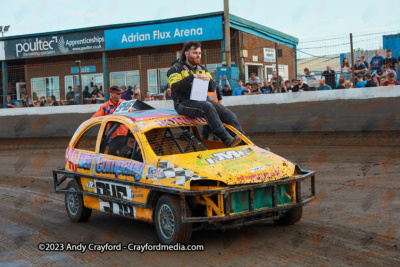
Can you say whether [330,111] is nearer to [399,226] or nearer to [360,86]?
[360,86]

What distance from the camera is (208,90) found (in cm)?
735

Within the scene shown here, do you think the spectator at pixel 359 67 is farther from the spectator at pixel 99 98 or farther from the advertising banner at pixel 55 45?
the advertising banner at pixel 55 45

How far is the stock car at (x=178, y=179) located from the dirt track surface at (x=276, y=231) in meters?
0.30

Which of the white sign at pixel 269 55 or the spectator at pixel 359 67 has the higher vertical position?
the white sign at pixel 269 55

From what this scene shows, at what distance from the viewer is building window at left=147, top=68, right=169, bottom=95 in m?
22.9

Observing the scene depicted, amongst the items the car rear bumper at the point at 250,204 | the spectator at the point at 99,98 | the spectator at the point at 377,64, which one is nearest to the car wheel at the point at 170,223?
the car rear bumper at the point at 250,204

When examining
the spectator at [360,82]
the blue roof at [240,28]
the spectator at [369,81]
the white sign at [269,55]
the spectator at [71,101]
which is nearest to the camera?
the spectator at [369,81]

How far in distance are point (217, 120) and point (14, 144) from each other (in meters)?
13.6

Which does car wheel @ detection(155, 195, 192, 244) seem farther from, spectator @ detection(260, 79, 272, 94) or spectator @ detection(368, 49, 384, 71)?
spectator @ detection(368, 49, 384, 71)

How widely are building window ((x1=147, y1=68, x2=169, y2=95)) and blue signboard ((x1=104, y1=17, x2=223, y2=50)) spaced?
1.49 m

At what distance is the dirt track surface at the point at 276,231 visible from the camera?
5258 mm

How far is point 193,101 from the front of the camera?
6.84 metres

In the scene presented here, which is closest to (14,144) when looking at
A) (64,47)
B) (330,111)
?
(64,47)

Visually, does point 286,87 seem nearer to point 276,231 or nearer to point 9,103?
point 276,231
